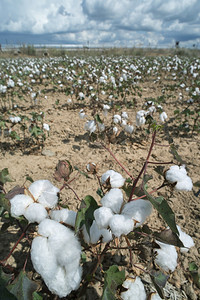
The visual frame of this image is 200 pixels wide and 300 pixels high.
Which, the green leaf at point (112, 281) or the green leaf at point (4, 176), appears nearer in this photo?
the green leaf at point (112, 281)

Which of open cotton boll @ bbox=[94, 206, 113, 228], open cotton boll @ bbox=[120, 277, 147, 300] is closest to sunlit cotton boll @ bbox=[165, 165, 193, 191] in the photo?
open cotton boll @ bbox=[94, 206, 113, 228]

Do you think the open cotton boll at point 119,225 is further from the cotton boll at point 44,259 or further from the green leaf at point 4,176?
the green leaf at point 4,176

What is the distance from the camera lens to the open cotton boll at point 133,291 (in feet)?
2.50

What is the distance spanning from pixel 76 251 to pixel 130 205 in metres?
0.22

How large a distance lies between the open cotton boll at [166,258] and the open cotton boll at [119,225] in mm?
264

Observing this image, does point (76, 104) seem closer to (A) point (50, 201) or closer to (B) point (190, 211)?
(B) point (190, 211)

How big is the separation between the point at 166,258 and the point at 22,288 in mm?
523

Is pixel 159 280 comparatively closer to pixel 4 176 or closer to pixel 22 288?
pixel 22 288

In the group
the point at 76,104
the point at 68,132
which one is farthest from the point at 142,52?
the point at 68,132

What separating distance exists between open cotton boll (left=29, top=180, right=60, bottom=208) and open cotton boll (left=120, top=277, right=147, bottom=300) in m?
0.44

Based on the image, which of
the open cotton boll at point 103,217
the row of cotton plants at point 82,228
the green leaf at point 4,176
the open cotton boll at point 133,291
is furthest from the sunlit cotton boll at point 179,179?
the green leaf at point 4,176

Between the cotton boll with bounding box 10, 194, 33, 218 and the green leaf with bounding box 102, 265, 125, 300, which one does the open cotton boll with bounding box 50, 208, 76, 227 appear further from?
the green leaf with bounding box 102, 265, 125, 300

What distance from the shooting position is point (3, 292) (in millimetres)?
564

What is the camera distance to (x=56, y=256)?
580 millimetres
